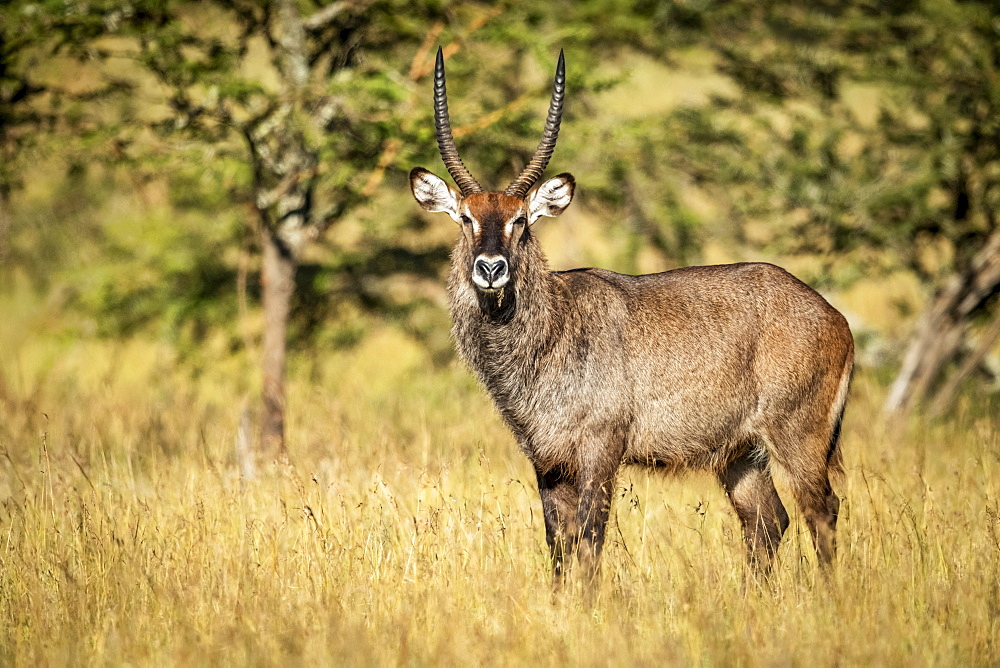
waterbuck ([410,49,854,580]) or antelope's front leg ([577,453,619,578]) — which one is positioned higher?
waterbuck ([410,49,854,580])

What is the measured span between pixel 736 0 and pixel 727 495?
598 cm

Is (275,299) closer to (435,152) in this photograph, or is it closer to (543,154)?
(435,152)

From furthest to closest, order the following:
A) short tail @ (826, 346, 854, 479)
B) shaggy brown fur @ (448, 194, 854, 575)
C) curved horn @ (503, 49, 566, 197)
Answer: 1. short tail @ (826, 346, 854, 479)
2. curved horn @ (503, 49, 566, 197)
3. shaggy brown fur @ (448, 194, 854, 575)

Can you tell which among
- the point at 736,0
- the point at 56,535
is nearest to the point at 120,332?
the point at 56,535

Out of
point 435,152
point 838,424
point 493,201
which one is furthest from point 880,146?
point 493,201

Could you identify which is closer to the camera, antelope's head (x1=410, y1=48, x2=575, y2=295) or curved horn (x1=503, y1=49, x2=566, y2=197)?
antelope's head (x1=410, y1=48, x2=575, y2=295)

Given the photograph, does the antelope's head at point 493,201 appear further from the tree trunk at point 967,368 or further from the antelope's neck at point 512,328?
the tree trunk at point 967,368

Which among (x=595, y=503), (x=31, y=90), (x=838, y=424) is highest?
(x=31, y=90)

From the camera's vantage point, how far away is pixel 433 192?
17.6 ft

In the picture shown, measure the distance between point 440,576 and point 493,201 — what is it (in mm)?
1795

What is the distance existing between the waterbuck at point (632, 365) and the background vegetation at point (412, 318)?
259mm

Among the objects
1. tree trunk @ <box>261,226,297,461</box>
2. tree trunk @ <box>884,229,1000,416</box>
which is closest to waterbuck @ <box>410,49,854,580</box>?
tree trunk @ <box>261,226,297,461</box>

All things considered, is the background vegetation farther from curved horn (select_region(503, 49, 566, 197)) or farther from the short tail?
curved horn (select_region(503, 49, 566, 197))

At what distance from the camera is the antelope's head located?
4.56 m
